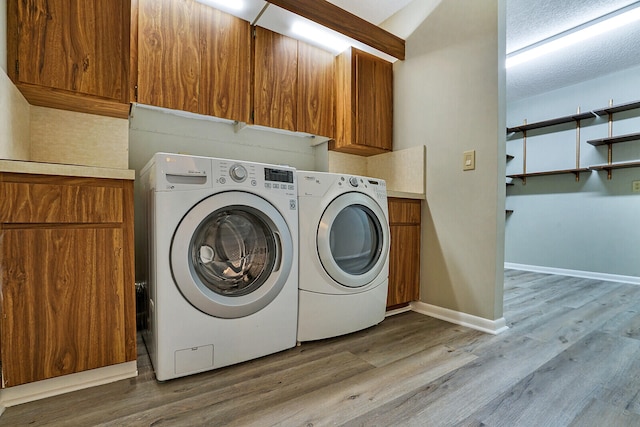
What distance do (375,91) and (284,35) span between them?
784mm

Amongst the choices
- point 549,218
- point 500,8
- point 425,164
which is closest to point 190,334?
point 425,164

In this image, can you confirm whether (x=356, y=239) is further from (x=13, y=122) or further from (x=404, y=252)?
(x=13, y=122)

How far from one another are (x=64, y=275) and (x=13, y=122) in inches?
28.3

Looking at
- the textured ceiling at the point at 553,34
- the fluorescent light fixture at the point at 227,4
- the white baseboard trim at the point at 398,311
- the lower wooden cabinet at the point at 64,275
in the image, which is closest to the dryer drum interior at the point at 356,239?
the white baseboard trim at the point at 398,311

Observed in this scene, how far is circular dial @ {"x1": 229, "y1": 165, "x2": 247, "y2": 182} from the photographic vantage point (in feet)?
4.20

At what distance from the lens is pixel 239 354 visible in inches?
51.2

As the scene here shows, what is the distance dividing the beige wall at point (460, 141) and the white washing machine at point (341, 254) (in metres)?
0.47

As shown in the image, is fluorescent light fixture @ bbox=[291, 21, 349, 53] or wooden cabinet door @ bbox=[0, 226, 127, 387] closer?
wooden cabinet door @ bbox=[0, 226, 127, 387]

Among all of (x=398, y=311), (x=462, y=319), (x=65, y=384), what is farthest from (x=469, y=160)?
(x=65, y=384)

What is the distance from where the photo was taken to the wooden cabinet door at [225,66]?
179 centimetres

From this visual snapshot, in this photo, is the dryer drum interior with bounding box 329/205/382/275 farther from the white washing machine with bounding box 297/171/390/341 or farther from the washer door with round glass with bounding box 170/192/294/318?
the washer door with round glass with bounding box 170/192/294/318

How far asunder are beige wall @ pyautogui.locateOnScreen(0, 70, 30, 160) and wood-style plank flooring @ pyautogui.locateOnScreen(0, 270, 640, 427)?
967 millimetres

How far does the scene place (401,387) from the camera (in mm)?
1161

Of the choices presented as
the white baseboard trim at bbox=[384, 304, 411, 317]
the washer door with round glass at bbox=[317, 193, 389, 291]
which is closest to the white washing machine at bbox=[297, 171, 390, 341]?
the washer door with round glass at bbox=[317, 193, 389, 291]
